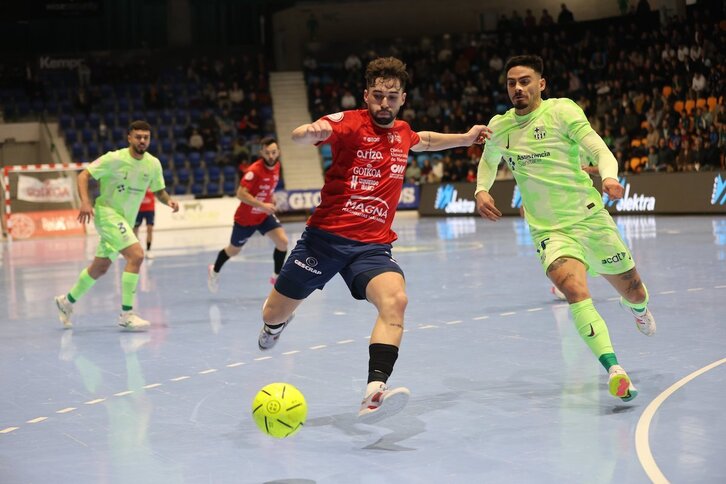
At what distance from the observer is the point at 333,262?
6.12 metres

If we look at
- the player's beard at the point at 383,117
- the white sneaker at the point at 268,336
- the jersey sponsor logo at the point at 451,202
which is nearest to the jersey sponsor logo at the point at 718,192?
the jersey sponsor logo at the point at 451,202

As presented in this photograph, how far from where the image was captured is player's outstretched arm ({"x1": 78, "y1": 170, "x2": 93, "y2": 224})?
9.71 meters

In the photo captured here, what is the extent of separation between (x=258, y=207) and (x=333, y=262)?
690 cm

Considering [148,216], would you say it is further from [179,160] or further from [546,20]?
[546,20]

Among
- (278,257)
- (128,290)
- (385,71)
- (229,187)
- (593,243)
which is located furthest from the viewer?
(229,187)

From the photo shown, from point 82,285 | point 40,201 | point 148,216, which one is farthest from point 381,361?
point 40,201

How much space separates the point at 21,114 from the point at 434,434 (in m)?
32.3

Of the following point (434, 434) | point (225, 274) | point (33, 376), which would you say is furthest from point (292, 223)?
point (434, 434)

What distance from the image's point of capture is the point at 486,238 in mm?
20859

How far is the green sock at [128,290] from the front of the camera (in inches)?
405

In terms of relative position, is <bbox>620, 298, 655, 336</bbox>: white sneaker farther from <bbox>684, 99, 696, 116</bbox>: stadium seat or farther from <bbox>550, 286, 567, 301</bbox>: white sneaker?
<bbox>684, 99, 696, 116</bbox>: stadium seat

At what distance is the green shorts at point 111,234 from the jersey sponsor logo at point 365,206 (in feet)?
16.2

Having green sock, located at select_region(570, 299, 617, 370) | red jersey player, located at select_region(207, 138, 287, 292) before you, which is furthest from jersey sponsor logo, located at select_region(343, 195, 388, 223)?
red jersey player, located at select_region(207, 138, 287, 292)

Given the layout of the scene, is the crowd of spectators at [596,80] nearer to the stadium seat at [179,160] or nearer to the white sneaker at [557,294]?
the stadium seat at [179,160]
